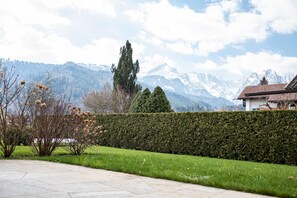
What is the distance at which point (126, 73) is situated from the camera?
40031mm

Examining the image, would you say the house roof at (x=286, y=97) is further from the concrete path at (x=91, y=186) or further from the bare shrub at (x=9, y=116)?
the concrete path at (x=91, y=186)

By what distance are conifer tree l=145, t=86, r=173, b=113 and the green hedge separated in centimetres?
149

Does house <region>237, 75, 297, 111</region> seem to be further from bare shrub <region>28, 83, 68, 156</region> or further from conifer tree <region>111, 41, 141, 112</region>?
conifer tree <region>111, 41, 141, 112</region>

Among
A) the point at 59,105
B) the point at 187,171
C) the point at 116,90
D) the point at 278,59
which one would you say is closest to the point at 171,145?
the point at 59,105

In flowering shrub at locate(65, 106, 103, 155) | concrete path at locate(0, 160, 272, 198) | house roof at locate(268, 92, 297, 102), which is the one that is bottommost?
concrete path at locate(0, 160, 272, 198)

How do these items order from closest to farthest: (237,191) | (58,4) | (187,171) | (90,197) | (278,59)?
(90,197)
(237,191)
(187,171)
(58,4)
(278,59)

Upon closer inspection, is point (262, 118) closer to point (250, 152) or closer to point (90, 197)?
point (250, 152)

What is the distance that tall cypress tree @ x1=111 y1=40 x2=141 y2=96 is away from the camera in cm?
3966

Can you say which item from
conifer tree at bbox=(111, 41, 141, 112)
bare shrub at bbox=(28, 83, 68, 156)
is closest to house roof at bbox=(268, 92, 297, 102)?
bare shrub at bbox=(28, 83, 68, 156)

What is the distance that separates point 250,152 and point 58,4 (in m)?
9.72

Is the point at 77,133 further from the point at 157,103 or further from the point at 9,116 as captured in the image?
the point at 157,103

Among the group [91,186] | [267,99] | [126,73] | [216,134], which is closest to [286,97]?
[267,99]

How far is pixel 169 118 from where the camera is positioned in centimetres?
1634

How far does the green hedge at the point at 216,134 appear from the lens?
12.4 meters
